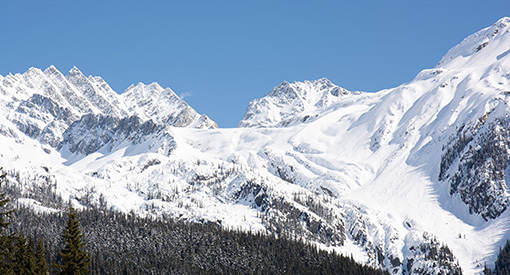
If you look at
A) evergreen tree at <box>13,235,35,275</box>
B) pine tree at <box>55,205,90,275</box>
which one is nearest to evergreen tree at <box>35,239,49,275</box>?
evergreen tree at <box>13,235,35,275</box>

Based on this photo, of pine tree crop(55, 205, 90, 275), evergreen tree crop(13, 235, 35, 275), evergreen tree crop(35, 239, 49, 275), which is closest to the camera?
pine tree crop(55, 205, 90, 275)

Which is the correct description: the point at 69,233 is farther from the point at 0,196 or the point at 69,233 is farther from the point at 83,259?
the point at 0,196

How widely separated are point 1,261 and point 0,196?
23.6 ft

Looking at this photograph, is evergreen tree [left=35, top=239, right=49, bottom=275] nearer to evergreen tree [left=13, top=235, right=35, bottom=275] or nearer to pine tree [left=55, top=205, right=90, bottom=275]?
evergreen tree [left=13, top=235, right=35, bottom=275]

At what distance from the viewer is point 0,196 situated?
41.8m

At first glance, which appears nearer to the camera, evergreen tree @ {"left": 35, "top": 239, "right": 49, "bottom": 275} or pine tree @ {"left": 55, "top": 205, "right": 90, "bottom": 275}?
pine tree @ {"left": 55, "top": 205, "right": 90, "bottom": 275}

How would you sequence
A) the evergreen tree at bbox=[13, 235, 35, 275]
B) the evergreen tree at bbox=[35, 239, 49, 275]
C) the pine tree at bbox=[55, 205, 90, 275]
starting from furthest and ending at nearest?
the evergreen tree at bbox=[35, 239, 49, 275], the evergreen tree at bbox=[13, 235, 35, 275], the pine tree at bbox=[55, 205, 90, 275]

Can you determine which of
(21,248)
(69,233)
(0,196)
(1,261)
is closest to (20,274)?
(21,248)

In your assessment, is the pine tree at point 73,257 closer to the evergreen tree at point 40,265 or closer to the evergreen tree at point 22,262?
the evergreen tree at point 22,262

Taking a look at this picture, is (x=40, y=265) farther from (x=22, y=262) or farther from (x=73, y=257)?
(x=73, y=257)

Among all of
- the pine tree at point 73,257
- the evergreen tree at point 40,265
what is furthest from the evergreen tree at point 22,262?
the pine tree at point 73,257

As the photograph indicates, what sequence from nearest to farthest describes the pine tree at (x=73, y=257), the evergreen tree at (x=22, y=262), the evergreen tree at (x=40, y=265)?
the pine tree at (x=73, y=257)
the evergreen tree at (x=22, y=262)
the evergreen tree at (x=40, y=265)

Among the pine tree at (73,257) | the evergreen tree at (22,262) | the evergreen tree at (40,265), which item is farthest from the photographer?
the evergreen tree at (40,265)

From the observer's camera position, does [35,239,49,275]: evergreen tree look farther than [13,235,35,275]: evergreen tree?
Yes
